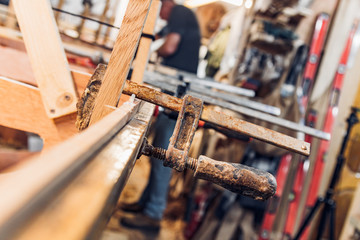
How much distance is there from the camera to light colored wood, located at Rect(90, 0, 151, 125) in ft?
2.84

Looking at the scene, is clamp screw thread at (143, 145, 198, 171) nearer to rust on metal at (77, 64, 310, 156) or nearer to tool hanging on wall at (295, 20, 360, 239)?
rust on metal at (77, 64, 310, 156)

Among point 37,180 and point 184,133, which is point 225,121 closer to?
point 184,133

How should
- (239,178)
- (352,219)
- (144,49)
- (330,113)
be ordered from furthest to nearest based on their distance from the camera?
(330,113)
(352,219)
(144,49)
(239,178)

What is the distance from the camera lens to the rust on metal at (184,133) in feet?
2.86

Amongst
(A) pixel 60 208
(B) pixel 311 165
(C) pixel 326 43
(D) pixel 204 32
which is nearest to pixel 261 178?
(A) pixel 60 208

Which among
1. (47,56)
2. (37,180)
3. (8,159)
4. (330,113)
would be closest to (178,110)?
(47,56)

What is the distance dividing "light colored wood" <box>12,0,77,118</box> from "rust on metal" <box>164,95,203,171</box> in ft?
1.57

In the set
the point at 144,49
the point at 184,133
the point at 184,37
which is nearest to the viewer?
the point at 184,133

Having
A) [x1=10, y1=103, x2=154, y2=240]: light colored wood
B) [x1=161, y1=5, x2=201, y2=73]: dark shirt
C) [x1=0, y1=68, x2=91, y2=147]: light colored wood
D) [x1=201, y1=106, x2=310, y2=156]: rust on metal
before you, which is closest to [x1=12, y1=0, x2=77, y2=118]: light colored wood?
[x1=0, y1=68, x2=91, y2=147]: light colored wood

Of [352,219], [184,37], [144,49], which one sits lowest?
[352,219]

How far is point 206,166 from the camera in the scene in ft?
2.76

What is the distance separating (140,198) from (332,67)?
295cm

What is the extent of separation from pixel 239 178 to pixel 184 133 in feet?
0.78

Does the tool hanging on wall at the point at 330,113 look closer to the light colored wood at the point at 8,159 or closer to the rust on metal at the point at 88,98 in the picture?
the rust on metal at the point at 88,98
